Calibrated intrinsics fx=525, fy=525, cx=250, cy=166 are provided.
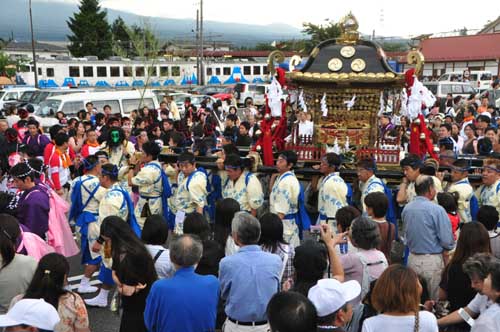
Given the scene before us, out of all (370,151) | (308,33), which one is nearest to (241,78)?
(308,33)

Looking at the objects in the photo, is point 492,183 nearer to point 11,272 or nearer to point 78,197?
point 78,197

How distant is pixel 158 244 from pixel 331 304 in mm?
1813

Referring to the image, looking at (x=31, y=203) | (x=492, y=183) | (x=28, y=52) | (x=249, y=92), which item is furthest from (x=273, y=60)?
(x=28, y=52)

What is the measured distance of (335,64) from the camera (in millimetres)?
7914

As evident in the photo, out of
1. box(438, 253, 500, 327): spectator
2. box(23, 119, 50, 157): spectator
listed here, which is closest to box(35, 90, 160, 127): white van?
box(23, 119, 50, 157): spectator

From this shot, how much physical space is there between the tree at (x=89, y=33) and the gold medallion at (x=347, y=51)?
148 ft

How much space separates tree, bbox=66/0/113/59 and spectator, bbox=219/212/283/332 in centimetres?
4927

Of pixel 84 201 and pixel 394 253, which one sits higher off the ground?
pixel 84 201

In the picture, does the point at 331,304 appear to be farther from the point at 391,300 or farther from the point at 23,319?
the point at 23,319

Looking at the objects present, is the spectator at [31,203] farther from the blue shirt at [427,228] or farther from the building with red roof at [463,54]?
the building with red roof at [463,54]

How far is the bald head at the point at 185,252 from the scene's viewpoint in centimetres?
333

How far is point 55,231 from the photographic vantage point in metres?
5.71

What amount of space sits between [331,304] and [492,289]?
1.01 m

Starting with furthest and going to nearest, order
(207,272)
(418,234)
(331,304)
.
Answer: (418,234), (207,272), (331,304)
